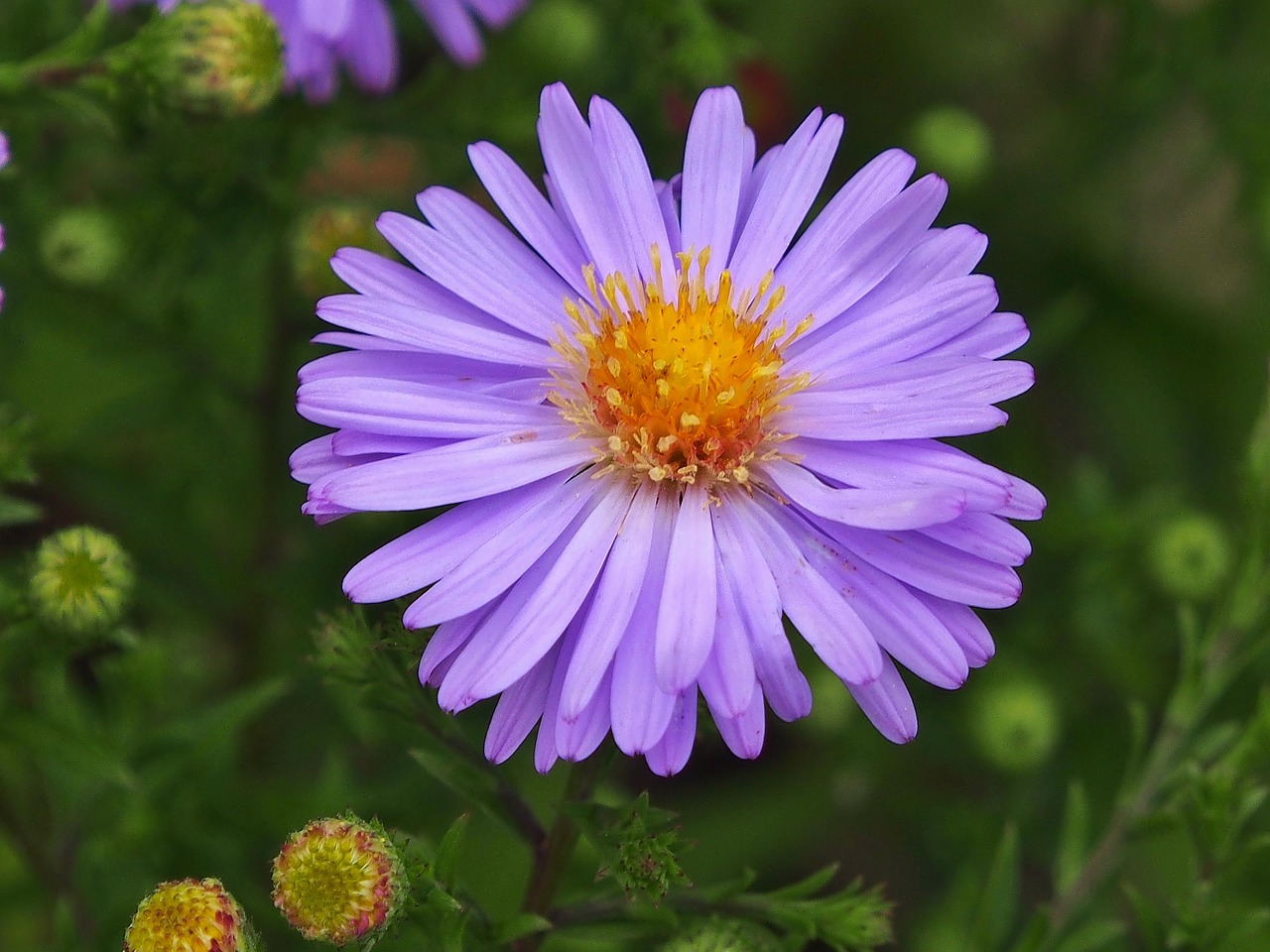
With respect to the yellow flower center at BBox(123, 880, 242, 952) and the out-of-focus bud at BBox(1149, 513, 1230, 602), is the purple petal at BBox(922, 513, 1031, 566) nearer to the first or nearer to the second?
the yellow flower center at BBox(123, 880, 242, 952)

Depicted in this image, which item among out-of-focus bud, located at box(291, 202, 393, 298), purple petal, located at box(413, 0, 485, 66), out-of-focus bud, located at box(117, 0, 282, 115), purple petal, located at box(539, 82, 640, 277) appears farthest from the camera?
purple petal, located at box(413, 0, 485, 66)

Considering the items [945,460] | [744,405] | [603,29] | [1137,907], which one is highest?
[603,29]

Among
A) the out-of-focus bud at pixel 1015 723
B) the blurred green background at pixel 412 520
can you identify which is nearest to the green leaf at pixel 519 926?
the blurred green background at pixel 412 520

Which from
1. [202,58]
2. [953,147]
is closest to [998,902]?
[953,147]

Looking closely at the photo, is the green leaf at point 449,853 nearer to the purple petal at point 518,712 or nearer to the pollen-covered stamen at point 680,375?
the purple petal at point 518,712

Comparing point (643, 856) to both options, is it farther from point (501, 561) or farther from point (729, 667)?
point (501, 561)

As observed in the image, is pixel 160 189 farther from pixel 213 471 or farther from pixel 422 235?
pixel 422 235

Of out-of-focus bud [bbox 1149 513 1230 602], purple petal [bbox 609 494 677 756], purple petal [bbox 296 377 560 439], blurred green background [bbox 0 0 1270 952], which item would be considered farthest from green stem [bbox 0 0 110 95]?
out-of-focus bud [bbox 1149 513 1230 602]

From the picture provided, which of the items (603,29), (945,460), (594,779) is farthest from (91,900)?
(603,29)
